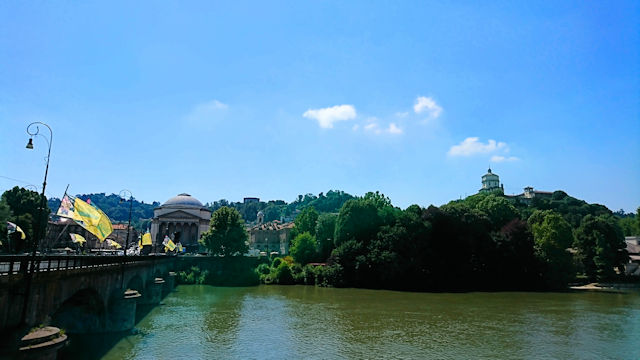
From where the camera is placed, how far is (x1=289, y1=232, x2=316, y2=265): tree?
8112 centimetres

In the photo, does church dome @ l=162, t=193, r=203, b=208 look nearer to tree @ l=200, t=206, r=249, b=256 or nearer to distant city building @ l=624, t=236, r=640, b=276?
tree @ l=200, t=206, r=249, b=256

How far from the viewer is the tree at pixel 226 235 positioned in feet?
267

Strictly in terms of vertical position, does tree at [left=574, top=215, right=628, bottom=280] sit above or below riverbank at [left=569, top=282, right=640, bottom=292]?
above

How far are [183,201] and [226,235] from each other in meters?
49.6

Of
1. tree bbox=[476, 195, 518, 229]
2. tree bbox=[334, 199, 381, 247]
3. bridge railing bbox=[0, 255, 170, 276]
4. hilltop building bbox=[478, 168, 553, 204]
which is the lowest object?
bridge railing bbox=[0, 255, 170, 276]

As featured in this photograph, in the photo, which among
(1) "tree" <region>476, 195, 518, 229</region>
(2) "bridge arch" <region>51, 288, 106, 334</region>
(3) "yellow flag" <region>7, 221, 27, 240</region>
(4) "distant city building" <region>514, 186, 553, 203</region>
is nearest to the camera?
(3) "yellow flag" <region>7, 221, 27, 240</region>

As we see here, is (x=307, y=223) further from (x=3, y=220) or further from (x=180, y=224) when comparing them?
(x=3, y=220)

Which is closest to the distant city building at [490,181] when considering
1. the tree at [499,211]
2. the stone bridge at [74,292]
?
the tree at [499,211]

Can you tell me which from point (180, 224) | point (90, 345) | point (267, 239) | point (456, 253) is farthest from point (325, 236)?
point (90, 345)

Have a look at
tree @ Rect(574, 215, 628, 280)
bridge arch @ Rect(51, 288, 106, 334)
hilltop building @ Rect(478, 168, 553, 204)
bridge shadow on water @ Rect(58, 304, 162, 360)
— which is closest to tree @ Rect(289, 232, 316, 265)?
tree @ Rect(574, 215, 628, 280)

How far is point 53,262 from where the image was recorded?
2684 centimetres

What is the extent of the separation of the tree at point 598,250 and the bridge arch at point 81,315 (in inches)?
3003

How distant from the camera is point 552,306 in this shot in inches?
1801

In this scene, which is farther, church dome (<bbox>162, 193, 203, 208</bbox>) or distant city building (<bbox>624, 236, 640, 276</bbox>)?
church dome (<bbox>162, 193, 203, 208</bbox>)
